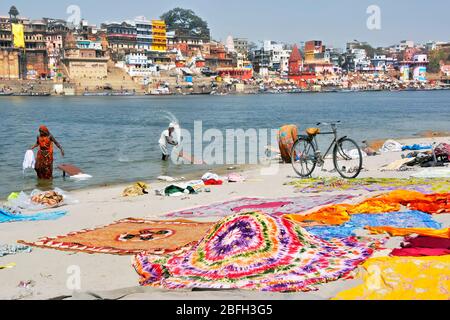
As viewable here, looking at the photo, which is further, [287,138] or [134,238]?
[287,138]

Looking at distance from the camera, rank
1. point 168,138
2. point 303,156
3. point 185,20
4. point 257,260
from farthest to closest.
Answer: point 185,20 < point 168,138 < point 303,156 < point 257,260

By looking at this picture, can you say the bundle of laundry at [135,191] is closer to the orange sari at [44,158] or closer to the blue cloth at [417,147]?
the orange sari at [44,158]

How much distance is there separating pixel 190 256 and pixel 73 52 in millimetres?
102300

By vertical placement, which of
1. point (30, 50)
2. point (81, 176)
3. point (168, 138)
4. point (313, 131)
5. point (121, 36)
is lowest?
point (81, 176)

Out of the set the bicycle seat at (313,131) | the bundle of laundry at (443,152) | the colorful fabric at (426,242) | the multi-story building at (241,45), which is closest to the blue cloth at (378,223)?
the colorful fabric at (426,242)

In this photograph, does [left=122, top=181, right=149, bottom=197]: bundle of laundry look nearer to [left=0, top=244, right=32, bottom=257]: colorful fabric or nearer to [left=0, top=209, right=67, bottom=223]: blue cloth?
[left=0, top=209, right=67, bottom=223]: blue cloth

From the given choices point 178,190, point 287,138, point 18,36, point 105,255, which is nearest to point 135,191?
point 178,190

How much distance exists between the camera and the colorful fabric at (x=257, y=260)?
3.94m

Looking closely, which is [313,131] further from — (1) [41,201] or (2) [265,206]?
(1) [41,201]

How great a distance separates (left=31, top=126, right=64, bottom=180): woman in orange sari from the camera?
39.1ft

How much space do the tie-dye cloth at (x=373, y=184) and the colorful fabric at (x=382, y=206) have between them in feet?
2.74

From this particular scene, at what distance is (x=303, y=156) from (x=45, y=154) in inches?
225

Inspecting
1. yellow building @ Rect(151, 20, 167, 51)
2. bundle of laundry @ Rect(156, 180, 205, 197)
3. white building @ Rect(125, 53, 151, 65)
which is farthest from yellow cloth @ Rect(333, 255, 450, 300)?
yellow building @ Rect(151, 20, 167, 51)

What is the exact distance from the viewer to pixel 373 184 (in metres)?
8.44
